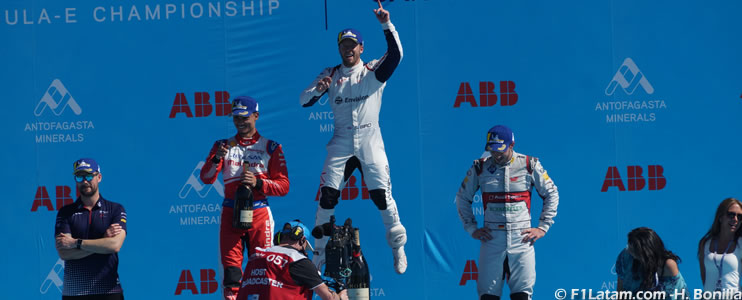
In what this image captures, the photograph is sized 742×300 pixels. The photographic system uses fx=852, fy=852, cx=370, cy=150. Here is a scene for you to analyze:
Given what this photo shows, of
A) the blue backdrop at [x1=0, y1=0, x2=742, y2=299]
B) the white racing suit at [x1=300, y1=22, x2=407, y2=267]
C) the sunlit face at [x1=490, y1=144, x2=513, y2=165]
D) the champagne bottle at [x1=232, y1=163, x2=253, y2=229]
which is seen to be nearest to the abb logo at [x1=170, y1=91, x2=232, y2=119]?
the blue backdrop at [x1=0, y1=0, x2=742, y2=299]

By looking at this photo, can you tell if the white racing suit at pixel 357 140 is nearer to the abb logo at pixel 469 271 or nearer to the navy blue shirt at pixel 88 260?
the abb logo at pixel 469 271

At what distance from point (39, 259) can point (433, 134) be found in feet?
11.8

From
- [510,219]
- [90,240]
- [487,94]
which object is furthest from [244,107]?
[487,94]

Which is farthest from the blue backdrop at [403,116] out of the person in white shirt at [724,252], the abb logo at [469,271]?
the person in white shirt at [724,252]

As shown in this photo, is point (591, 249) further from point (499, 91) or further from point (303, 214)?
point (303, 214)

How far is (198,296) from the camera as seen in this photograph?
7.44m

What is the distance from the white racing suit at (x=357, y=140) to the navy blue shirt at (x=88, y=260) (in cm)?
151

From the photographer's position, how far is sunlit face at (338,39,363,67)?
6164mm

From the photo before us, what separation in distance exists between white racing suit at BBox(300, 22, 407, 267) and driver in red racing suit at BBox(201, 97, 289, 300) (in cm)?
40

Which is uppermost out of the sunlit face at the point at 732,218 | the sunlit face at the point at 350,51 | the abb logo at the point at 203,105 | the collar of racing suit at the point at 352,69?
the sunlit face at the point at 350,51

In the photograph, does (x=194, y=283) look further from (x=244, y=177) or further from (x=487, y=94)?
(x=487, y=94)

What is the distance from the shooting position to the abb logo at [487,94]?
291 inches

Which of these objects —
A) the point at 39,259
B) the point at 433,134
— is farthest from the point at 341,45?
the point at 39,259

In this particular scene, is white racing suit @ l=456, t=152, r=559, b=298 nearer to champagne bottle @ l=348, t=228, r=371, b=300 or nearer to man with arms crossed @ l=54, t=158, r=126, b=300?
champagne bottle @ l=348, t=228, r=371, b=300
